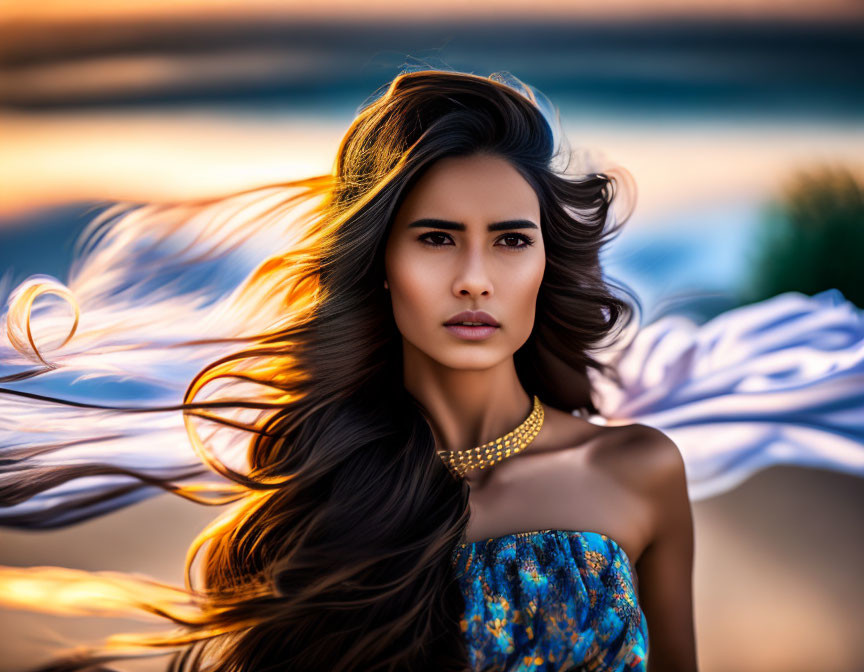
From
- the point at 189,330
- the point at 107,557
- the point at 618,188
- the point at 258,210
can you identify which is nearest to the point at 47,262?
the point at 189,330

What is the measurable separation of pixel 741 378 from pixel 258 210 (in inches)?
50.4

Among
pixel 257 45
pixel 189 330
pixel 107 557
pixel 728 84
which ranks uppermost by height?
pixel 257 45

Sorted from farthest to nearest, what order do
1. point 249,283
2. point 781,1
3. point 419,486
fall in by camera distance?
point 781,1, point 249,283, point 419,486

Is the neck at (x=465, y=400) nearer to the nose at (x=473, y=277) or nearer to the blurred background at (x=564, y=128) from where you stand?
the nose at (x=473, y=277)

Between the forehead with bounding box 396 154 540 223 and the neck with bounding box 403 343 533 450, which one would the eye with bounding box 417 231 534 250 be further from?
the neck with bounding box 403 343 533 450

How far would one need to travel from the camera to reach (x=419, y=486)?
1.76 meters

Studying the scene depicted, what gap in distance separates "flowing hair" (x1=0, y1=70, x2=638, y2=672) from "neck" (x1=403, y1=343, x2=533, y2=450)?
5 centimetres

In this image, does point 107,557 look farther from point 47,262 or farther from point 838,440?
point 838,440

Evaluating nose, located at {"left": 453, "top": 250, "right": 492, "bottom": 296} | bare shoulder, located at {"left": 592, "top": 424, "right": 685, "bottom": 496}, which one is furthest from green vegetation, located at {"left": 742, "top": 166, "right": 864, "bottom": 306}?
nose, located at {"left": 453, "top": 250, "right": 492, "bottom": 296}

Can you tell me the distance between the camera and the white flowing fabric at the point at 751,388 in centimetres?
223

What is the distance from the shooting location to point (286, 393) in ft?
6.28

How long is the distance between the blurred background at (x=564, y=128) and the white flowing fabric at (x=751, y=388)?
48 millimetres

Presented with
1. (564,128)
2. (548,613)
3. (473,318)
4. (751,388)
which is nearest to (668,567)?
(548,613)

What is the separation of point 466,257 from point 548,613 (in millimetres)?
670
